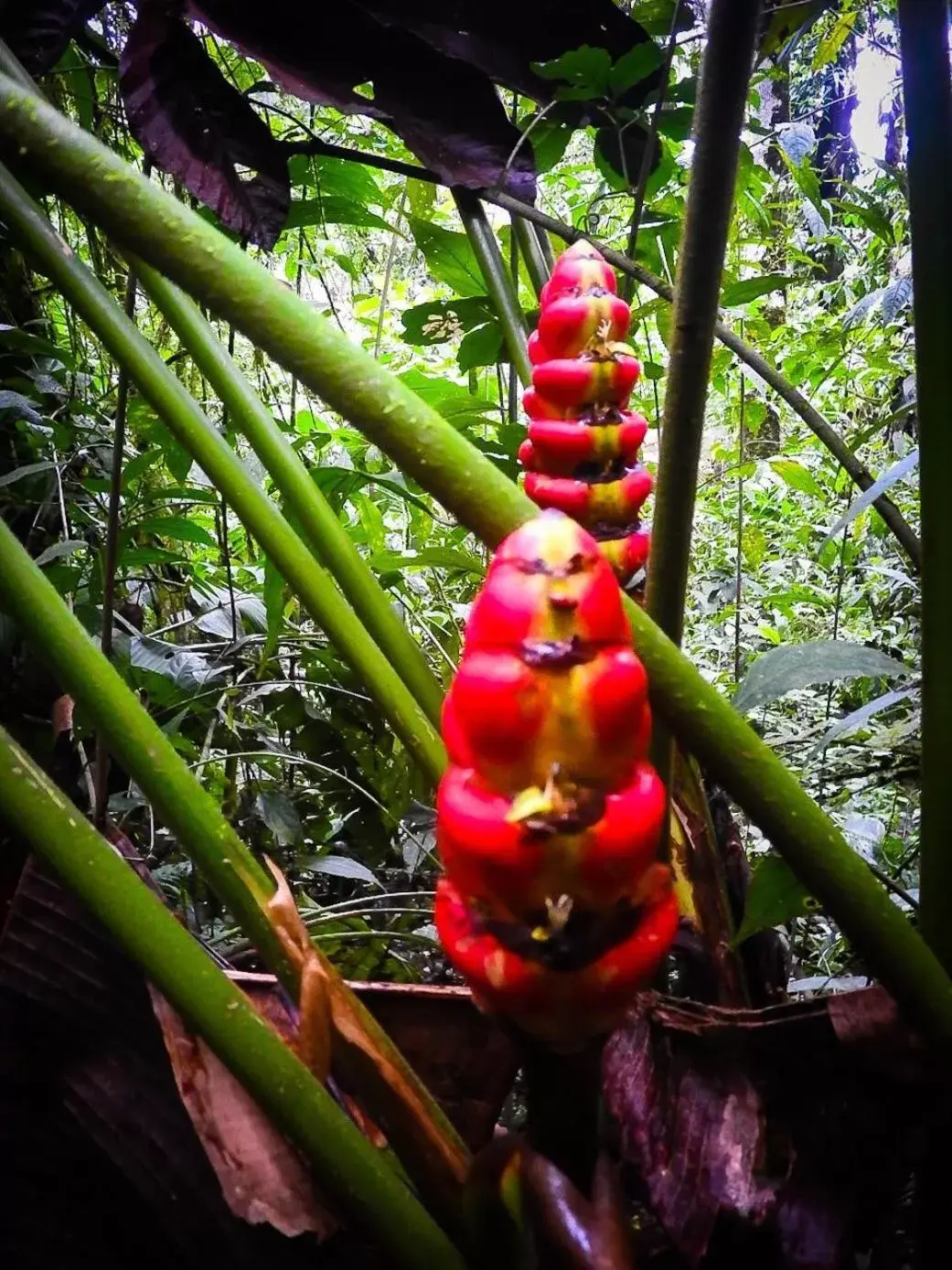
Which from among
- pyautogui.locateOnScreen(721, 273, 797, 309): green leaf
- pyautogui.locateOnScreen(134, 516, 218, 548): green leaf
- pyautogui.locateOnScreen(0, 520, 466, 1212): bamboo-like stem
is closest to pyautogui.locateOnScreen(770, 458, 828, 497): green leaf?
pyautogui.locateOnScreen(721, 273, 797, 309): green leaf

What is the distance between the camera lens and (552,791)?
1.08ft

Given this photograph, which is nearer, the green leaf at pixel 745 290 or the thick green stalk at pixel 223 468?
the thick green stalk at pixel 223 468

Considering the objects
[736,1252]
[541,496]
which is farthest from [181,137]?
[736,1252]

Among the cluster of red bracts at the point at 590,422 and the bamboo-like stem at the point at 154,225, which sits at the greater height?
the cluster of red bracts at the point at 590,422

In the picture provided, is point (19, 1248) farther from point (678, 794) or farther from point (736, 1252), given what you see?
point (678, 794)

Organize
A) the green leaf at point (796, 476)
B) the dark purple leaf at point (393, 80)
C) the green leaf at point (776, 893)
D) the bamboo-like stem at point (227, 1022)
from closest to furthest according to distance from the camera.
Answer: the bamboo-like stem at point (227, 1022), the green leaf at point (776, 893), the dark purple leaf at point (393, 80), the green leaf at point (796, 476)

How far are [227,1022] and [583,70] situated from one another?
83 centimetres

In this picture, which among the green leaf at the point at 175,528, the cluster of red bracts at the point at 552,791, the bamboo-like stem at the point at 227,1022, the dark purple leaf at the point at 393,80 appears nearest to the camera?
the cluster of red bracts at the point at 552,791

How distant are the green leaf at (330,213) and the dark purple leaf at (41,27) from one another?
30 cm

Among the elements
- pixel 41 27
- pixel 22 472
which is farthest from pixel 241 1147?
pixel 41 27

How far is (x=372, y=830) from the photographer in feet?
4.10

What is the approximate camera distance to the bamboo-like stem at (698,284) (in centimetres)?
44

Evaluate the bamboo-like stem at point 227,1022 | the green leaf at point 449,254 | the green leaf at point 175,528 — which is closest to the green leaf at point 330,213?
the green leaf at point 449,254

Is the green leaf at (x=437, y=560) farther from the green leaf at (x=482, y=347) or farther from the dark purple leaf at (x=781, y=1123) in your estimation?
the dark purple leaf at (x=781, y=1123)
